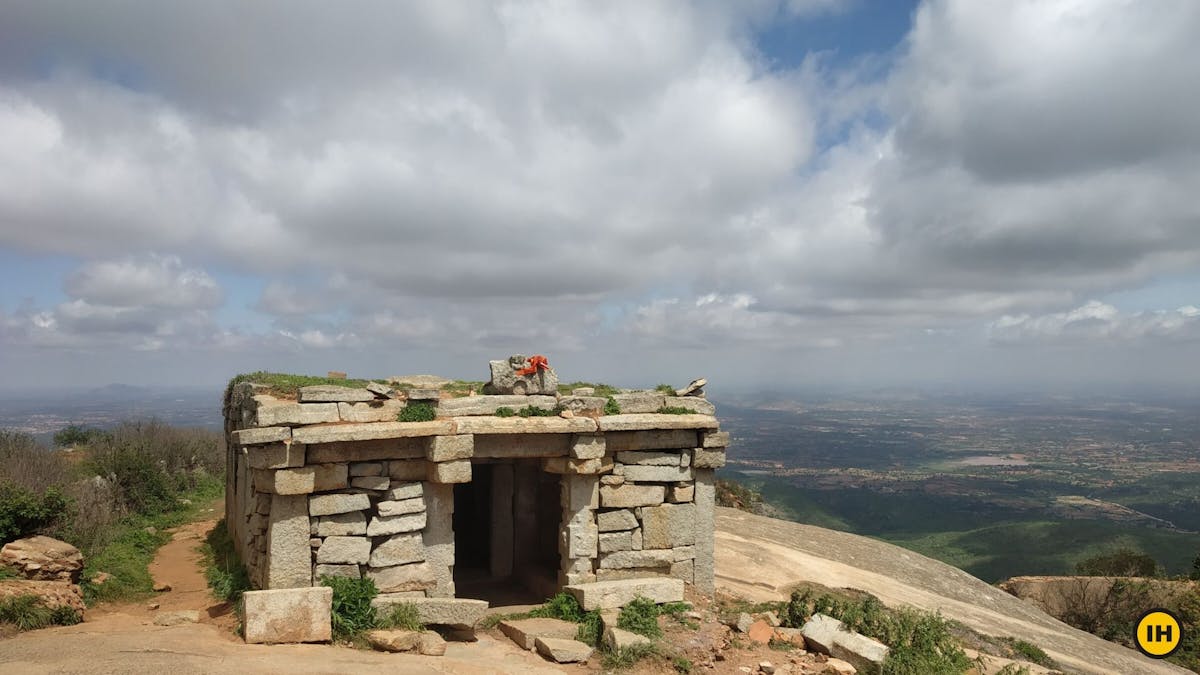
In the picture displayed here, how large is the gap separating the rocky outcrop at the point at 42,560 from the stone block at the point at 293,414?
4.62m

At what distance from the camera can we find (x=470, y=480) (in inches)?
424

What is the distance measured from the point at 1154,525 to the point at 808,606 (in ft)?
219

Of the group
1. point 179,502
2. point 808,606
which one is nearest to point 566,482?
point 808,606

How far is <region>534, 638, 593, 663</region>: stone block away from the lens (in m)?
8.28

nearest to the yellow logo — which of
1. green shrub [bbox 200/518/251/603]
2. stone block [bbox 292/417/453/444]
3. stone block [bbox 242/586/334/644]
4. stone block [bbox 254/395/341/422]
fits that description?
stone block [bbox 292/417/453/444]

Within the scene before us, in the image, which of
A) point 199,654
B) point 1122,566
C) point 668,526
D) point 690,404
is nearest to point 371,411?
point 199,654

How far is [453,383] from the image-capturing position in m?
13.2

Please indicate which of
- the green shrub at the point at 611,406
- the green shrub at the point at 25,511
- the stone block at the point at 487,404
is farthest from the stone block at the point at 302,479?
the green shrub at the point at 25,511

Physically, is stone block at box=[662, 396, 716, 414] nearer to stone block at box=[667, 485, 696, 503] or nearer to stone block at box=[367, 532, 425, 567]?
stone block at box=[667, 485, 696, 503]

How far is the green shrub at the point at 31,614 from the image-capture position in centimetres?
795

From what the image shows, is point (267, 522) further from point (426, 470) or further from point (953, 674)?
point (953, 674)

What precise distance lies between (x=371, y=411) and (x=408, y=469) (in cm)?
95

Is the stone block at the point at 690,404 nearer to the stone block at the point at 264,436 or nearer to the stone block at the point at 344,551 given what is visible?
the stone block at the point at 344,551

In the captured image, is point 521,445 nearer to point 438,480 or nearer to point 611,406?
point 438,480
